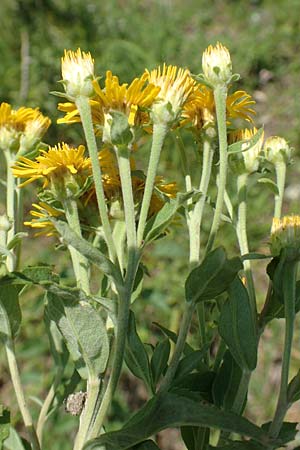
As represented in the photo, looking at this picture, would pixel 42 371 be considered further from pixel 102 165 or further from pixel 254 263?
pixel 102 165

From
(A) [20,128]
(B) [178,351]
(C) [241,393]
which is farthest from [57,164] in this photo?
(C) [241,393]

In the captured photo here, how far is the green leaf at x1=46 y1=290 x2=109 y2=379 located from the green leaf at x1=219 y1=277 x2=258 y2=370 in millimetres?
186

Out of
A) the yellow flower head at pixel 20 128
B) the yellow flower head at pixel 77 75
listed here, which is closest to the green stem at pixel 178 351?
the yellow flower head at pixel 77 75

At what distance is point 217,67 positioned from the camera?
105 centimetres

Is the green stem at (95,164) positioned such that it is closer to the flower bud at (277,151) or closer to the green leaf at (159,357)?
the green leaf at (159,357)

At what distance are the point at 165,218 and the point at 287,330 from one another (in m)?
0.24

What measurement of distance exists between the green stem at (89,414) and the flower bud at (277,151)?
1.77 ft

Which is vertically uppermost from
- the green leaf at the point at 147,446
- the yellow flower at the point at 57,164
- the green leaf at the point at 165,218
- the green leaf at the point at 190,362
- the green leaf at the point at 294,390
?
the yellow flower at the point at 57,164

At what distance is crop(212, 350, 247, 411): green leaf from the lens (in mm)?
993

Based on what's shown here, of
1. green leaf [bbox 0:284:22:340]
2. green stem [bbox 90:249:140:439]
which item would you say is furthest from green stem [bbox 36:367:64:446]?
green stem [bbox 90:249:140:439]

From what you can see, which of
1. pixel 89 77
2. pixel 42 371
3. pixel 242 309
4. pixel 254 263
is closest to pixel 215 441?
pixel 242 309

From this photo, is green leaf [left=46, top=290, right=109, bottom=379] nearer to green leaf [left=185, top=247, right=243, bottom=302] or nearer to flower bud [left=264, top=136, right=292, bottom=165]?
green leaf [left=185, top=247, right=243, bottom=302]

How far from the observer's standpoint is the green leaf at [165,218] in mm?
916

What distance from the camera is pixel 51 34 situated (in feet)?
12.5
